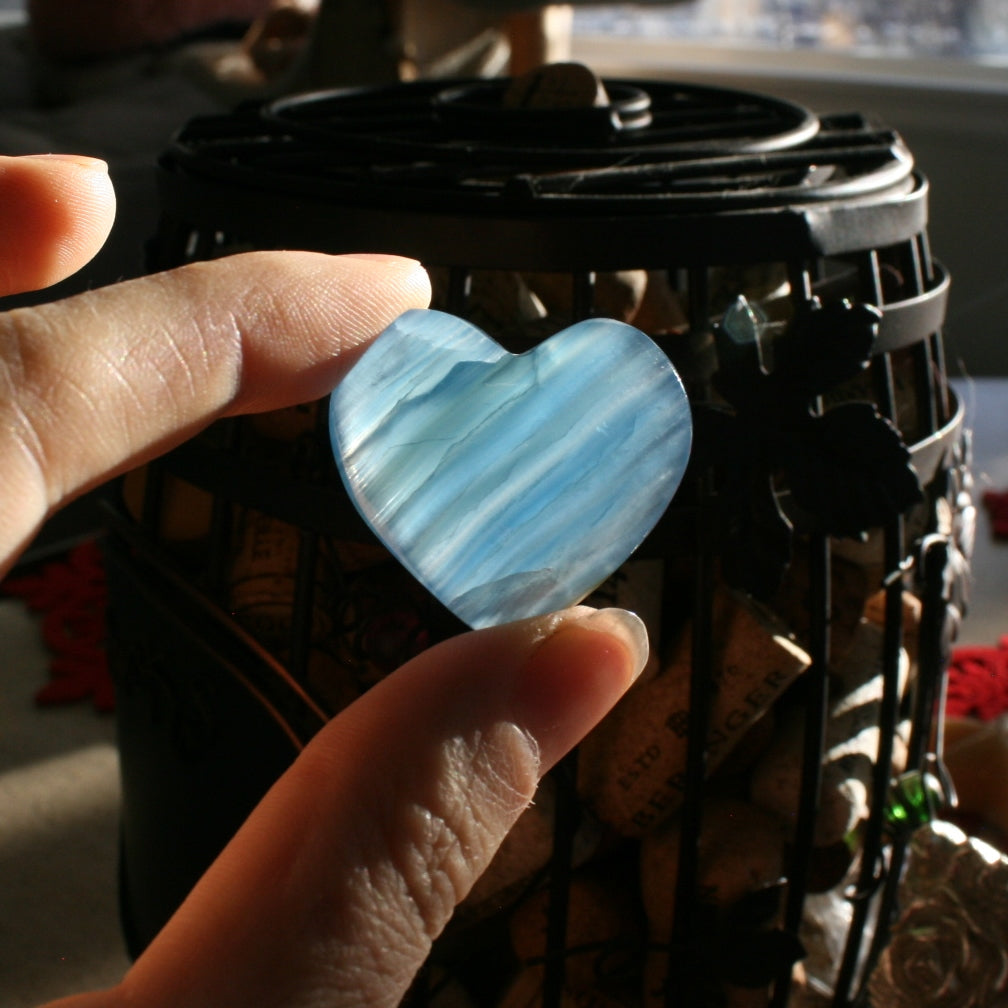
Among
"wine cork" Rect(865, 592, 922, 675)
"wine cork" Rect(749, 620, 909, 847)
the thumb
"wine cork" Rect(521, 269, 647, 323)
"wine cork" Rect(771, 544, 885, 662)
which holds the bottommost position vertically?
"wine cork" Rect(749, 620, 909, 847)

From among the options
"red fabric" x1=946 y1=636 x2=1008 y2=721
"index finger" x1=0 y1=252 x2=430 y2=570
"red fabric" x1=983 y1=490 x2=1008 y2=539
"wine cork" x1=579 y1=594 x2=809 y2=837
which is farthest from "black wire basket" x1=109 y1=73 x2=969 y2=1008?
"red fabric" x1=983 y1=490 x2=1008 y2=539

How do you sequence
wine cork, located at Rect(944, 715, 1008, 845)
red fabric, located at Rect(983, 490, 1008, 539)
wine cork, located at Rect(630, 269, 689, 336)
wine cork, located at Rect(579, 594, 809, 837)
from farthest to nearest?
red fabric, located at Rect(983, 490, 1008, 539) < wine cork, located at Rect(944, 715, 1008, 845) < wine cork, located at Rect(630, 269, 689, 336) < wine cork, located at Rect(579, 594, 809, 837)

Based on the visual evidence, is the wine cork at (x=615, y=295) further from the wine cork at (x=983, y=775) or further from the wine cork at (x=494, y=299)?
the wine cork at (x=983, y=775)

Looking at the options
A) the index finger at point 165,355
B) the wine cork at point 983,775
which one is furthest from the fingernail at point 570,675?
the wine cork at point 983,775

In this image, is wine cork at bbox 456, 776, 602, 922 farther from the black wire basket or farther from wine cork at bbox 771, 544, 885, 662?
wine cork at bbox 771, 544, 885, 662

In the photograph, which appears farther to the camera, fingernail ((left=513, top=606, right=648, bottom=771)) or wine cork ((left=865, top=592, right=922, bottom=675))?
wine cork ((left=865, top=592, right=922, bottom=675))

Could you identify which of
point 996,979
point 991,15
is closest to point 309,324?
point 996,979

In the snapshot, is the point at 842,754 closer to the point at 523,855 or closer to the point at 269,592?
the point at 523,855
